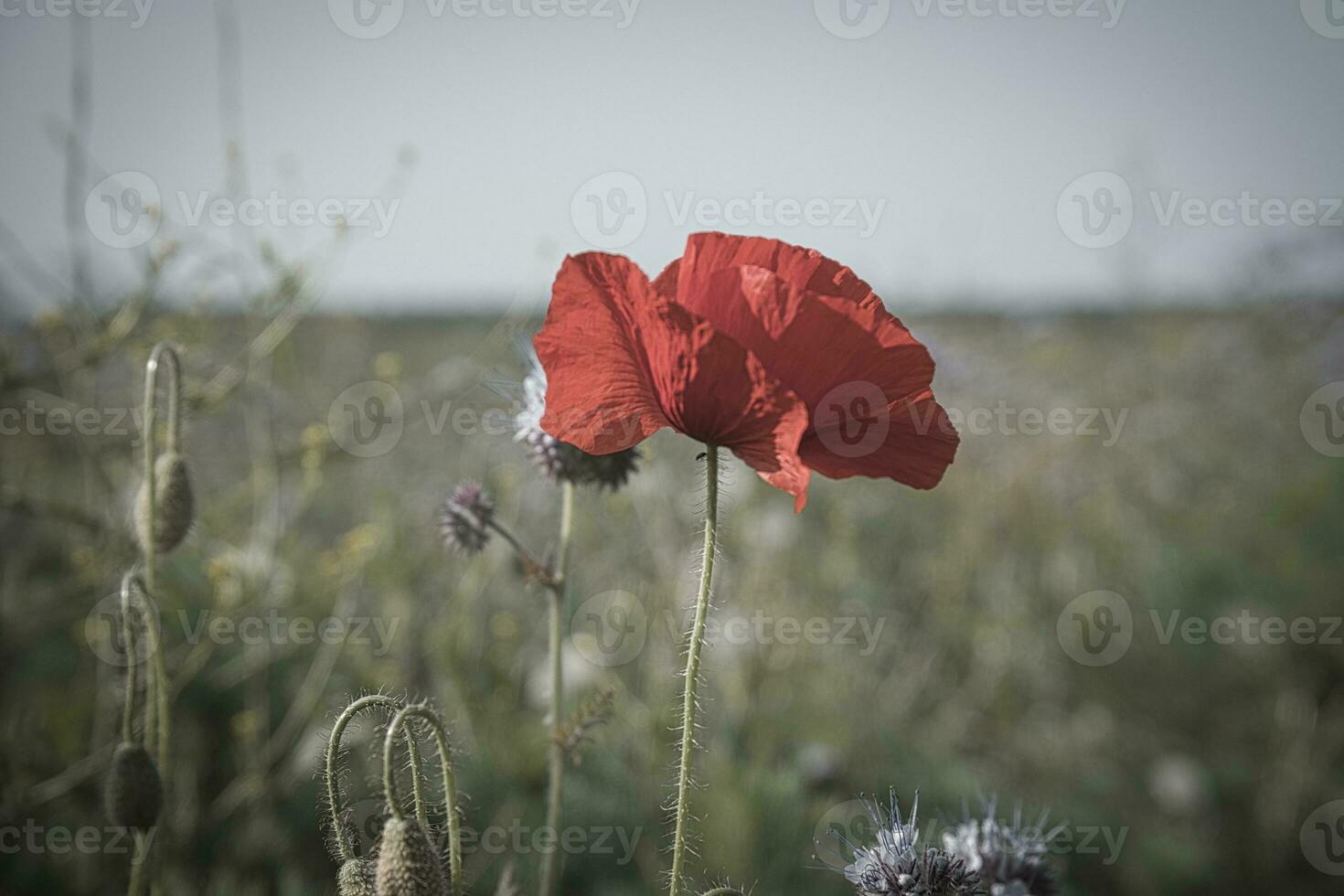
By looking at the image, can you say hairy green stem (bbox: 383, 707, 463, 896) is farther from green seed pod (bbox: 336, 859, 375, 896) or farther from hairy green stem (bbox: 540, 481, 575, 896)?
hairy green stem (bbox: 540, 481, 575, 896)

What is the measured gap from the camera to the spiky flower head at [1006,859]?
1.18m

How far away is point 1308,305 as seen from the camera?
827 centimetres

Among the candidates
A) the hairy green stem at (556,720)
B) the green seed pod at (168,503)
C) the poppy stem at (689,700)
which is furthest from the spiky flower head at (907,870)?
the green seed pod at (168,503)

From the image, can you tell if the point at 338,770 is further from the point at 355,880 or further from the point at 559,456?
the point at 559,456

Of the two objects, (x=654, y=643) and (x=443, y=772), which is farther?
(x=654, y=643)

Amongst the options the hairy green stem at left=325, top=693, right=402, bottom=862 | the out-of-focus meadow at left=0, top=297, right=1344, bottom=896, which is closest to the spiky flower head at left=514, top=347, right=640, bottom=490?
the out-of-focus meadow at left=0, top=297, right=1344, bottom=896

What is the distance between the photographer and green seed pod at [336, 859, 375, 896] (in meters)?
0.91

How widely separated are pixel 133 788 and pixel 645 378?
2.68ft

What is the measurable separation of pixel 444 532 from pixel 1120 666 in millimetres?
3717

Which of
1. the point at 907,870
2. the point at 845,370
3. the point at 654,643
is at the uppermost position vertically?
the point at 845,370

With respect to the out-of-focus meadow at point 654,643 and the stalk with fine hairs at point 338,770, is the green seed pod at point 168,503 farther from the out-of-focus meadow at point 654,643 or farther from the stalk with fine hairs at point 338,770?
the stalk with fine hairs at point 338,770

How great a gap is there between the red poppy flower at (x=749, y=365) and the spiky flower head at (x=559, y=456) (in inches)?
8.7

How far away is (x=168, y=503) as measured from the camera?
1363 mm

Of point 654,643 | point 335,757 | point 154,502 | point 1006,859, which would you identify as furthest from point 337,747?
point 654,643
